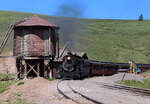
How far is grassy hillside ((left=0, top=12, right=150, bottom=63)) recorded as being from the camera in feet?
184

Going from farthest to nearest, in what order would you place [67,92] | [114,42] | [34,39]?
1. [114,42]
2. [34,39]
3. [67,92]

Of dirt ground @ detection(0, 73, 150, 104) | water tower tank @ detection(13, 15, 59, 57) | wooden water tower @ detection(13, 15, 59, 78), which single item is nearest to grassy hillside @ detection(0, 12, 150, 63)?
wooden water tower @ detection(13, 15, 59, 78)

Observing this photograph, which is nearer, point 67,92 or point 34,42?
point 67,92

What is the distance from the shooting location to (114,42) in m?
68.7

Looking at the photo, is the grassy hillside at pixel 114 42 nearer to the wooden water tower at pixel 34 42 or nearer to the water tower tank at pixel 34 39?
the wooden water tower at pixel 34 42

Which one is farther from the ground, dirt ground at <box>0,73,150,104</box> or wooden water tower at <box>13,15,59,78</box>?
wooden water tower at <box>13,15,59,78</box>

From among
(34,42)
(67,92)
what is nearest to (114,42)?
(34,42)

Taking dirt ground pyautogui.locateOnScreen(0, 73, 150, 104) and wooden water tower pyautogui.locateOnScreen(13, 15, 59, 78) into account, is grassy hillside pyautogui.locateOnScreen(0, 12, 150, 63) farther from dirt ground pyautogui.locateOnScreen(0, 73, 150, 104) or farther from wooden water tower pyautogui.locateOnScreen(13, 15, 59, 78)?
dirt ground pyautogui.locateOnScreen(0, 73, 150, 104)

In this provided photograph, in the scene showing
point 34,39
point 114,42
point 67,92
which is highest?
point 114,42

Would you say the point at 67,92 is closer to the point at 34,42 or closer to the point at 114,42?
the point at 34,42

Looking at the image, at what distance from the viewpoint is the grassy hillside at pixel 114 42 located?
56.1m

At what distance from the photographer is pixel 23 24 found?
2831 centimetres

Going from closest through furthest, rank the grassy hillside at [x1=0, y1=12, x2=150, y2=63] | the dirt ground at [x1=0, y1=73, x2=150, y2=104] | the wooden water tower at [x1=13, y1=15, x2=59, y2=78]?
the dirt ground at [x1=0, y1=73, x2=150, y2=104], the wooden water tower at [x1=13, y1=15, x2=59, y2=78], the grassy hillside at [x1=0, y1=12, x2=150, y2=63]

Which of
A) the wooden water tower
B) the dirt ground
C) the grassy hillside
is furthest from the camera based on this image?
the grassy hillside
